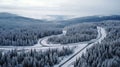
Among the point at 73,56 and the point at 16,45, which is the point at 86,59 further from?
the point at 16,45

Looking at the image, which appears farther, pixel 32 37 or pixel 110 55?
pixel 32 37

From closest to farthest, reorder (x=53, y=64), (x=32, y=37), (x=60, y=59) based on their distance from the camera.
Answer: (x=53, y=64), (x=60, y=59), (x=32, y=37)

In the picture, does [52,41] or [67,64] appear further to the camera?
[52,41]

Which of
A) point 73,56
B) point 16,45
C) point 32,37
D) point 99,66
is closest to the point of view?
point 99,66

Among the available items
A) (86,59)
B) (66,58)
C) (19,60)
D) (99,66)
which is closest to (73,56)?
(66,58)

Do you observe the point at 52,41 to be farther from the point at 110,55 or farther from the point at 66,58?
the point at 110,55

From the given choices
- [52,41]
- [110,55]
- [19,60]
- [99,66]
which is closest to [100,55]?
[110,55]

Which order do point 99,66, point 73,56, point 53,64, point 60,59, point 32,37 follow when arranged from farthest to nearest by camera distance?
point 32,37 → point 73,56 → point 60,59 → point 53,64 → point 99,66

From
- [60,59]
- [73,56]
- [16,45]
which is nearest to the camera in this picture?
[60,59]
